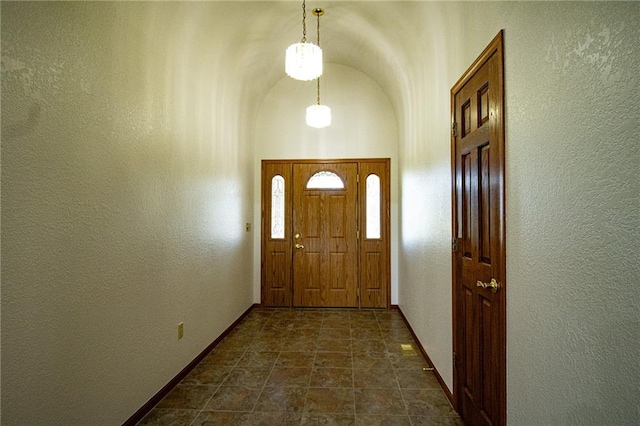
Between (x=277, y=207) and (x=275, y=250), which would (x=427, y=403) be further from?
(x=277, y=207)

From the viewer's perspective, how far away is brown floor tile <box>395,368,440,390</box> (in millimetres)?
2373

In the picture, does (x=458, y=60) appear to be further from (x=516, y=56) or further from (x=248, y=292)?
(x=248, y=292)

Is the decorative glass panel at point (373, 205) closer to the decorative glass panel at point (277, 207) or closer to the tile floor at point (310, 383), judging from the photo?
the decorative glass panel at point (277, 207)

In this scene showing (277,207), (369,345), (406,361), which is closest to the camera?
(406,361)

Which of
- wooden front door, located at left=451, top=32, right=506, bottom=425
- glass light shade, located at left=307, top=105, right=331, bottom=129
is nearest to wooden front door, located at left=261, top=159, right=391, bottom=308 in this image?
glass light shade, located at left=307, top=105, right=331, bottom=129

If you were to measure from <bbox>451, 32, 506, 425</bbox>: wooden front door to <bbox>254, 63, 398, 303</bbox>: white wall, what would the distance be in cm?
235

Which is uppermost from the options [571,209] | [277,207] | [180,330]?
[277,207]

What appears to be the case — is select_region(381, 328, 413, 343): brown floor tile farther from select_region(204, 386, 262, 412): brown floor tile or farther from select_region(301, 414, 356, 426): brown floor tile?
select_region(204, 386, 262, 412): brown floor tile

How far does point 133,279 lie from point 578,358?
2.17 meters

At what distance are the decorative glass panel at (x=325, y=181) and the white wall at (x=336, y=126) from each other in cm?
26

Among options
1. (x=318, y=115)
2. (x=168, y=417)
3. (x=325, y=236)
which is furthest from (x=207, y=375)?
(x=318, y=115)

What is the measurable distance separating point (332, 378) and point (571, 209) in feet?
7.05

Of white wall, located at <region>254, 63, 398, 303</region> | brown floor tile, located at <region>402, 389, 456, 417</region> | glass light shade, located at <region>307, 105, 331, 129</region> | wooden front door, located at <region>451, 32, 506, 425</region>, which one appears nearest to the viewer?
wooden front door, located at <region>451, 32, 506, 425</region>

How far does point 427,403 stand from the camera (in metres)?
2.15
